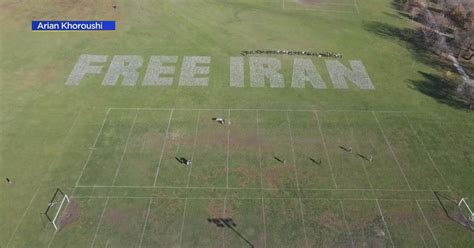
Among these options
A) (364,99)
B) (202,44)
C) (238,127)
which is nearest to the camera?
(238,127)

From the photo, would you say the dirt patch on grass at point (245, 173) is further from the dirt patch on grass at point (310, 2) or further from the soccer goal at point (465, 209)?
the dirt patch on grass at point (310, 2)

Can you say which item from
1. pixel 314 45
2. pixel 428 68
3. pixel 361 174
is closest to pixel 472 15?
pixel 428 68

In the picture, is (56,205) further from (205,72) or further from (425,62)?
(425,62)

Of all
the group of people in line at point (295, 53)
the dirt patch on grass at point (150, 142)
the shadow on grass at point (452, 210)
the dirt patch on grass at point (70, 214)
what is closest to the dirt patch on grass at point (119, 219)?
the dirt patch on grass at point (70, 214)

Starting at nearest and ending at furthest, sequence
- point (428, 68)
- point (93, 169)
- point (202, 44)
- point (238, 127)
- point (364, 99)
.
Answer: point (93, 169)
point (238, 127)
point (364, 99)
point (428, 68)
point (202, 44)

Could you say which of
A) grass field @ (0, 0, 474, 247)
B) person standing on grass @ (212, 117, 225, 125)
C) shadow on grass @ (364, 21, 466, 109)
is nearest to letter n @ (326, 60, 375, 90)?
grass field @ (0, 0, 474, 247)

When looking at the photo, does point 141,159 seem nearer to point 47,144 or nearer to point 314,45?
point 47,144

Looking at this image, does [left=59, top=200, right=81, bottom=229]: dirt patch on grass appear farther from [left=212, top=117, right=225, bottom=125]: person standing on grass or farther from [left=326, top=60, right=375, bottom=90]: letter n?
[left=326, top=60, right=375, bottom=90]: letter n
